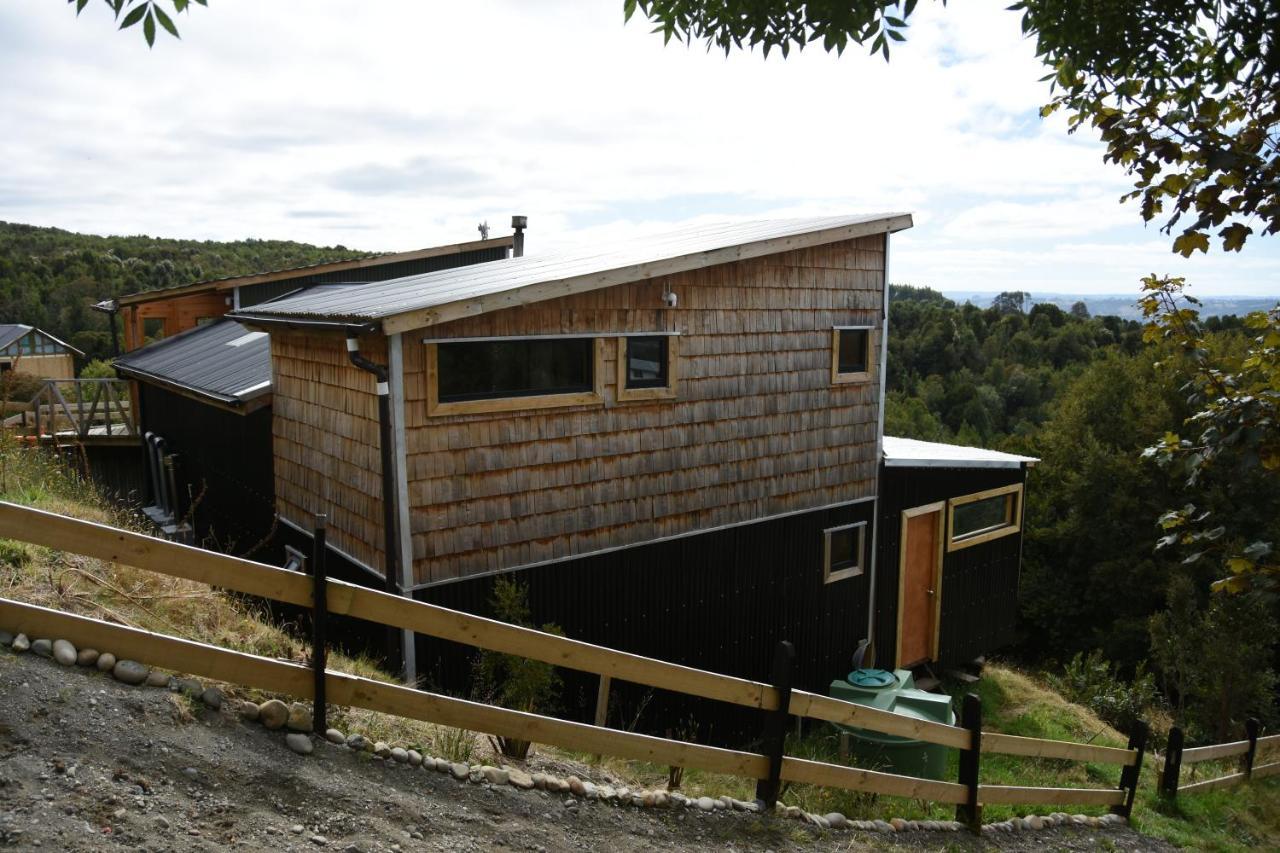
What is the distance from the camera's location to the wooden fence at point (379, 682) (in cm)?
383

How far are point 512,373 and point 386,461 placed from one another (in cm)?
142

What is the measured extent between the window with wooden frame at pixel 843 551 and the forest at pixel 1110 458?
3.50 meters

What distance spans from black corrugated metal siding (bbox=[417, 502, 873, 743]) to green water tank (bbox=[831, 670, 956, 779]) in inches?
41.5

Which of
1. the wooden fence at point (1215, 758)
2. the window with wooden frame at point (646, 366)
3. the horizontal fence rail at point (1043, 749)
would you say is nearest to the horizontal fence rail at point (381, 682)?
the horizontal fence rail at point (1043, 749)

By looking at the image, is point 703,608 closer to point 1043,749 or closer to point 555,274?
point 555,274

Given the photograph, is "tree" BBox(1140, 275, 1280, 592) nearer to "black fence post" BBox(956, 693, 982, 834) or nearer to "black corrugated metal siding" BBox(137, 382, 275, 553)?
"black fence post" BBox(956, 693, 982, 834)

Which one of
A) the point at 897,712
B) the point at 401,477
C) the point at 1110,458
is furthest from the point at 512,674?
the point at 1110,458

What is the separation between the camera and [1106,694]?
52.6 ft

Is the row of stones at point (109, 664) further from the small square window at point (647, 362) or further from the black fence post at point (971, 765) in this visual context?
the small square window at point (647, 362)

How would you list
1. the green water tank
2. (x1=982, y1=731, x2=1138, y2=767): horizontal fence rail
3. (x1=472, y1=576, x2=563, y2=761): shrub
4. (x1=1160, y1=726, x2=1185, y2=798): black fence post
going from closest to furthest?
(x1=982, y1=731, x2=1138, y2=767): horizontal fence rail < (x1=472, y1=576, x2=563, y2=761): shrub < (x1=1160, y1=726, x2=1185, y2=798): black fence post < the green water tank

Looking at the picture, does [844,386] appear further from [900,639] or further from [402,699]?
[402,699]

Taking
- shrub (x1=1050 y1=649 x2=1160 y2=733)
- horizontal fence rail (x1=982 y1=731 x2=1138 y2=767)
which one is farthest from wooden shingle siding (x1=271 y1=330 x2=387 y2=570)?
shrub (x1=1050 y1=649 x2=1160 y2=733)

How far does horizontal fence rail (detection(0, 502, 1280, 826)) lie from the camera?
3.82 metres

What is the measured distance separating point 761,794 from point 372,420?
15.4 ft
